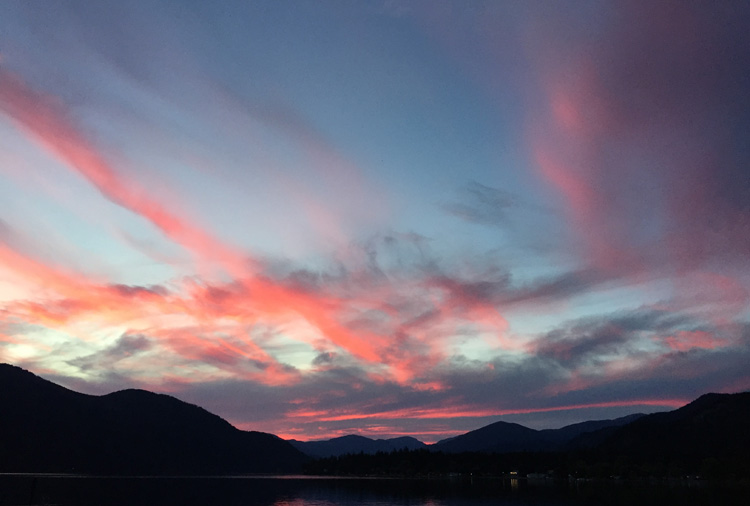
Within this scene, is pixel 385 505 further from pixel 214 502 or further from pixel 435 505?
pixel 214 502

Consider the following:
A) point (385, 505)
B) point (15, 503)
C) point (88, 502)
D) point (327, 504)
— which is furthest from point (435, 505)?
point (15, 503)

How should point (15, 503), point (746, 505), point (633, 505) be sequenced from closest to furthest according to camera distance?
1. point (15, 503)
2. point (746, 505)
3. point (633, 505)

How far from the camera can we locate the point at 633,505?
147000mm

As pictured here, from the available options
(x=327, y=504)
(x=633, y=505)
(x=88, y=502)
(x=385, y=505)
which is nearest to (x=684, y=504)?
(x=633, y=505)

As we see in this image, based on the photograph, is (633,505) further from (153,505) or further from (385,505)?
(153,505)

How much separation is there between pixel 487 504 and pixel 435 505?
59.1 feet

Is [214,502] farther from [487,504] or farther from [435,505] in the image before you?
[487,504]

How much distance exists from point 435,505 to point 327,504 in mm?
30775

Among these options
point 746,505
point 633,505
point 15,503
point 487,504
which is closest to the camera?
point 15,503

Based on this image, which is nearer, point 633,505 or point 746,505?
point 746,505

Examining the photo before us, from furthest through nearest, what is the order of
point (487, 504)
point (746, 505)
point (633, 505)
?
point (487, 504) < point (633, 505) < point (746, 505)

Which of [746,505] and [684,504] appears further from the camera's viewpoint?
[684,504]

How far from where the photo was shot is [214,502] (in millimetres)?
154125

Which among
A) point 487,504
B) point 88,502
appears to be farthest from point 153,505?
point 487,504
